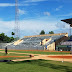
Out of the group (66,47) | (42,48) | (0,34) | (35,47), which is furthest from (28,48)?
(0,34)

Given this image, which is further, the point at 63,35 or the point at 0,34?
the point at 0,34

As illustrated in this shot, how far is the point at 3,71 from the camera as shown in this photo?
1230 centimetres

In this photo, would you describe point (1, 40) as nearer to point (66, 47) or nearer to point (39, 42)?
point (39, 42)

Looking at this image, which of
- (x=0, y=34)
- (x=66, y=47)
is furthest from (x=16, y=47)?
(x=0, y=34)

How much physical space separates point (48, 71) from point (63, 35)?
5925 centimetres

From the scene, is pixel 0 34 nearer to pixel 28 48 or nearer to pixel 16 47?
pixel 16 47

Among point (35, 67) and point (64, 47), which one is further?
point (64, 47)

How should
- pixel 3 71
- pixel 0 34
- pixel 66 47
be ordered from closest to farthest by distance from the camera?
pixel 3 71, pixel 66 47, pixel 0 34

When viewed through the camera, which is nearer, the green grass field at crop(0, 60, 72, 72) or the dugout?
the green grass field at crop(0, 60, 72, 72)

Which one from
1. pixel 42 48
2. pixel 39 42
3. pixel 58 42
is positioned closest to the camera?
pixel 42 48

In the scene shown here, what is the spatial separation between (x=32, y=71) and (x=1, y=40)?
10743 centimetres

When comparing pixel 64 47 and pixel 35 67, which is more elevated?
pixel 64 47

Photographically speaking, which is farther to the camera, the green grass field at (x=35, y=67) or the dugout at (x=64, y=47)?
the dugout at (x=64, y=47)

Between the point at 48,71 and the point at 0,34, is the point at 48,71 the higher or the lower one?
the lower one
